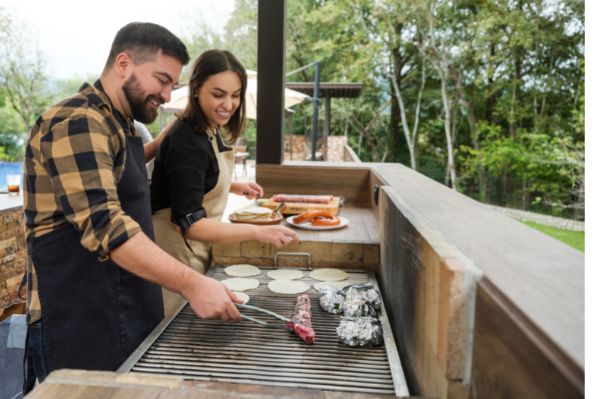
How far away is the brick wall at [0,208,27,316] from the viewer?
3543 mm

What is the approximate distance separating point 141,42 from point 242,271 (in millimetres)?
1077

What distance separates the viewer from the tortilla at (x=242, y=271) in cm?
199

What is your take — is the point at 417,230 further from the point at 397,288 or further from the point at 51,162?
the point at 51,162

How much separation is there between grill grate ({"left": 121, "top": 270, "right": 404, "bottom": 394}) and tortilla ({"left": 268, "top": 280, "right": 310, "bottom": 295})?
0.81ft

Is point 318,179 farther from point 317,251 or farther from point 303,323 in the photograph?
point 303,323

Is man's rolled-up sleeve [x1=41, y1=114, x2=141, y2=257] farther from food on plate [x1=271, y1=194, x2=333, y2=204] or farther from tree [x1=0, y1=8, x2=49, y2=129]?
tree [x1=0, y1=8, x2=49, y2=129]

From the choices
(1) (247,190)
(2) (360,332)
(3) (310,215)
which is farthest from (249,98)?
(2) (360,332)

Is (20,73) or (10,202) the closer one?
(10,202)

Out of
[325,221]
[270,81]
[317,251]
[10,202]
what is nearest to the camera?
[317,251]

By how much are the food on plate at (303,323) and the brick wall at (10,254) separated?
119 inches

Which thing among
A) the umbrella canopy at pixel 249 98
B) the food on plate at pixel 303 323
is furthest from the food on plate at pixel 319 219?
the umbrella canopy at pixel 249 98

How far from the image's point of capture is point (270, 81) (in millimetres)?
3314

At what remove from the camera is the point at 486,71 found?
16.6m

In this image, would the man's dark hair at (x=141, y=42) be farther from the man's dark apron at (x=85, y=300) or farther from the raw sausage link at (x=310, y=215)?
the raw sausage link at (x=310, y=215)
